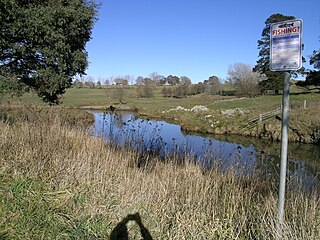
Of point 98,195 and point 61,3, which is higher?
point 61,3

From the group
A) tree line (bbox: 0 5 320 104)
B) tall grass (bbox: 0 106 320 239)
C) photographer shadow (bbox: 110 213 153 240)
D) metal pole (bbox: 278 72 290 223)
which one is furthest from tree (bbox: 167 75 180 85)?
metal pole (bbox: 278 72 290 223)

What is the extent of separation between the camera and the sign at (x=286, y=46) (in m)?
2.42

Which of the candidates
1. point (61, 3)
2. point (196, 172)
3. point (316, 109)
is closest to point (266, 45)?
point (316, 109)

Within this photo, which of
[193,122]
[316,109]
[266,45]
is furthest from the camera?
[266,45]

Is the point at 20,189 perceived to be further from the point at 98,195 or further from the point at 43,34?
the point at 43,34

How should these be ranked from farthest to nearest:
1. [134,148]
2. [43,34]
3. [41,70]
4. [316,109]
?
[316,109]
[41,70]
[43,34]
[134,148]

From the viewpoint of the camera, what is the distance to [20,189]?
396 cm

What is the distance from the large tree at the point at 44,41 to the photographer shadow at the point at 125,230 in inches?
258

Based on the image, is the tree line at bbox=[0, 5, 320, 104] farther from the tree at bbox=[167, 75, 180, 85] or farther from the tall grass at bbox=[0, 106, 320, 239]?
the tree at bbox=[167, 75, 180, 85]

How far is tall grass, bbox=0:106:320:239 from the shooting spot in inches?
127

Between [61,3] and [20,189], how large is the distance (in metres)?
6.92

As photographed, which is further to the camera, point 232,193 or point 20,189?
point 232,193

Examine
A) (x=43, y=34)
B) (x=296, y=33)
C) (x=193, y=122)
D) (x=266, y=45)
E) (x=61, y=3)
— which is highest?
(x=266, y=45)

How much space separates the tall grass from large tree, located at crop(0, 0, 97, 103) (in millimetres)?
3766
